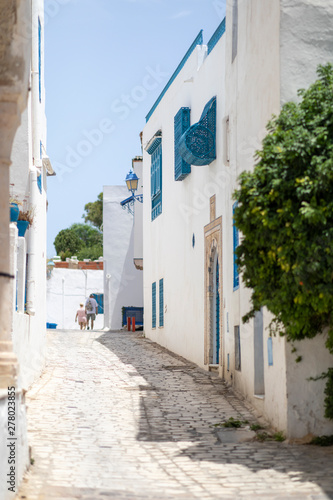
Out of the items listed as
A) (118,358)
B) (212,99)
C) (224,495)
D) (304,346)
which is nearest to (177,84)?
(212,99)

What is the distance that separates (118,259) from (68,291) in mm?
9088

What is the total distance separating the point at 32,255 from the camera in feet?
41.4

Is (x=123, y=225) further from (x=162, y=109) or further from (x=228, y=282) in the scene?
(x=228, y=282)

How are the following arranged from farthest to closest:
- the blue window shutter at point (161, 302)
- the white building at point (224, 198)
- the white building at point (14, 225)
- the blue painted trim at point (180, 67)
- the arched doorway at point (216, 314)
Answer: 1. the blue window shutter at point (161, 302)
2. the blue painted trim at point (180, 67)
3. the arched doorway at point (216, 314)
4. the white building at point (224, 198)
5. the white building at point (14, 225)

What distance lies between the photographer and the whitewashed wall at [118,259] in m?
29.2

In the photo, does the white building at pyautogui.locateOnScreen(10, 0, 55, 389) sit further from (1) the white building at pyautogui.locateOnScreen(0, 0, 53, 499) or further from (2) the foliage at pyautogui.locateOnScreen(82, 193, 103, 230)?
(2) the foliage at pyautogui.locateOnScreen(82, 193, 103, 230)

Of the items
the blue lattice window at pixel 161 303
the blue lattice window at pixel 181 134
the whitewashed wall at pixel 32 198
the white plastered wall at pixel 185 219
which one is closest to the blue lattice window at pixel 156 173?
the white plastered wall at pixel 185 219

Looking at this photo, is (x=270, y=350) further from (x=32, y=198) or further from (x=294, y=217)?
(x=32, y=198)

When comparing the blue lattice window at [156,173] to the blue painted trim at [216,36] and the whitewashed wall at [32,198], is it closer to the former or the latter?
the blue painted trim at [216,36]

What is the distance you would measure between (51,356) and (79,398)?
5197 millimetres

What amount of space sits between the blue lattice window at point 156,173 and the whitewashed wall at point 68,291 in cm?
1644

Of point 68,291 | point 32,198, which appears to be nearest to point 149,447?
point 32,198

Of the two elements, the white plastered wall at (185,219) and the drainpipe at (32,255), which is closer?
the drainpipe at (32,255)

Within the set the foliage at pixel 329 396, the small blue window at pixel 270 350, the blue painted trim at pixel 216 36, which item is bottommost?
the foliage at pixel 329 396
